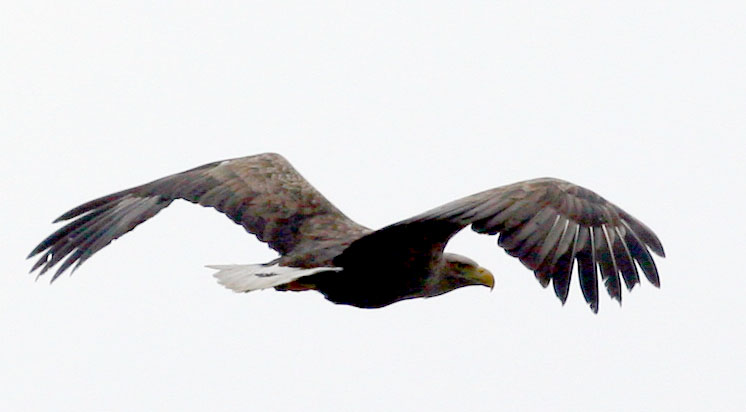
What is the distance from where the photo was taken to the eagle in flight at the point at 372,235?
34.2 ft

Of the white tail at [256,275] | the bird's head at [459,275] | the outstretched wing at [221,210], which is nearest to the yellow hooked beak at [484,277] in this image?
the bird's head at [459,275]

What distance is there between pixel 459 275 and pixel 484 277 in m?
0.19

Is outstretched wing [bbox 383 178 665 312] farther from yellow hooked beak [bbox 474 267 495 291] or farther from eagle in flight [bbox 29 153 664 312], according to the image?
yellow hooked beak [bbox 474 267 495 291]

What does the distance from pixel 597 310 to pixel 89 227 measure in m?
3.46

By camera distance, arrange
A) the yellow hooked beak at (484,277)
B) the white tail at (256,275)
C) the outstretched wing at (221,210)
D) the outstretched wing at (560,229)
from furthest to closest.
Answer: the outstretched wing at (221,210) → the yellow hooked beak at (484,277) → the white tail at (256,275) → the outstretched wing at (560,229)

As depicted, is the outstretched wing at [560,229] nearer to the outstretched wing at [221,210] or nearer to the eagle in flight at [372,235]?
the eagle in flight at [372,235]

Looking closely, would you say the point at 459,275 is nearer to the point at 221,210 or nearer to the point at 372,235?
the point at 372,235

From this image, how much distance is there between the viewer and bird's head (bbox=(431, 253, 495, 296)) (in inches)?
453

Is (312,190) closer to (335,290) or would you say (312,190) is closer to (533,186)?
(335,290)

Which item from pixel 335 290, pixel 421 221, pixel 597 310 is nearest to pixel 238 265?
pixel 335 290

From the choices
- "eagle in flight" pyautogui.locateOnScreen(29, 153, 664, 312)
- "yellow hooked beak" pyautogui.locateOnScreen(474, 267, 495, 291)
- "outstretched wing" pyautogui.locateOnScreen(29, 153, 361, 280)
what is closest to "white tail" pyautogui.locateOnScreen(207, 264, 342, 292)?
"eagle in flight" pyautogui.locateOnScreen(29, 153, 664, 312)

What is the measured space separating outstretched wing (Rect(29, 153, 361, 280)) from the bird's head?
2.19 ft

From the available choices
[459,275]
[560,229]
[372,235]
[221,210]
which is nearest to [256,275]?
[372,235]

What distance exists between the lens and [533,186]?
10703 millimetres
